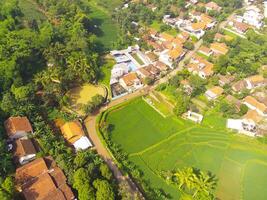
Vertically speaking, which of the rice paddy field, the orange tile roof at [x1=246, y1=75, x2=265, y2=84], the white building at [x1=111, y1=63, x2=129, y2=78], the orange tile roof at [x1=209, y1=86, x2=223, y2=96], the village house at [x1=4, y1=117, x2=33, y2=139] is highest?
the village house at [x1=4, y1=117, x2=33, y2=139]

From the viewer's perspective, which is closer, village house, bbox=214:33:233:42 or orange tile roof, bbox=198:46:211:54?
Result: orange tile roof, bbox=198:46:211:54

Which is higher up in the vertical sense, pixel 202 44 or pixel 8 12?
pixel 8 12

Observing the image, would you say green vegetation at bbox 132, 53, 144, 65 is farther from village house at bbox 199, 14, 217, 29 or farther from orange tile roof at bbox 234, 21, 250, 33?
orange tile roof at bbox 234, 21, 250, 33

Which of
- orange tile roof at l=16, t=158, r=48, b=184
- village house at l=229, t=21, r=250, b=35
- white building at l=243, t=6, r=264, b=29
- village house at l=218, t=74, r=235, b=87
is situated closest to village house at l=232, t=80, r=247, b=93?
village house at l=218, t=74, r=235, b=87

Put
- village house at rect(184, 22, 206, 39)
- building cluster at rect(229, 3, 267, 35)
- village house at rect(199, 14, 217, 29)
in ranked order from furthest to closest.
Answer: village house at rect(199, 14, 217, 29), building cluster at rect(229, 3, 267, 35), village house at rect(184, 22, 206, 39)

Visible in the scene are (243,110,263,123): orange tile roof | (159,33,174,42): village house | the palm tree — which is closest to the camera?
the palm tree

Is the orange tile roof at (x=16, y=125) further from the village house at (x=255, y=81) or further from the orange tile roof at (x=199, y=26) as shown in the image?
the orange tile roof at (x=199, y=26)

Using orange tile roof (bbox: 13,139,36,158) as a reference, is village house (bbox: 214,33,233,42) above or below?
below

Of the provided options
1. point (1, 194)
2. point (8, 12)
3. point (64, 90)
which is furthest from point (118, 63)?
point (1, 194)

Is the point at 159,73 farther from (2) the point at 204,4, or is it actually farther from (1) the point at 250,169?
(2) the point at 204,4
